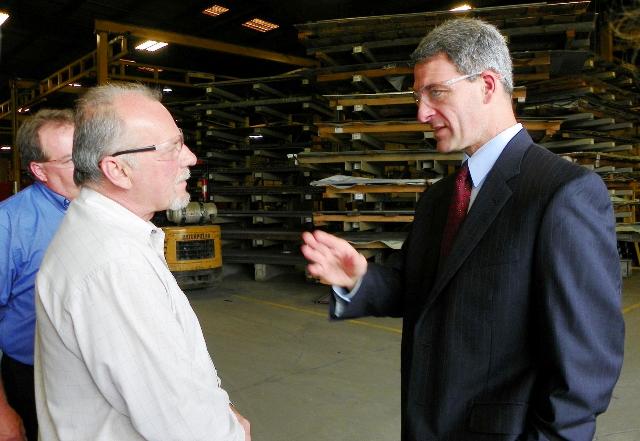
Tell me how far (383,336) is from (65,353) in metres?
4.71

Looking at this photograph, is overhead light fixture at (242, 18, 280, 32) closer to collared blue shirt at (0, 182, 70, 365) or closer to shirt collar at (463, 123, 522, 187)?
collared blue shirt at (0, 182, 70, 365)

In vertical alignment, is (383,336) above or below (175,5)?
below

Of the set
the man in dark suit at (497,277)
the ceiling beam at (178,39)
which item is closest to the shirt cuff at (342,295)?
the man in dark suit at (497,277)

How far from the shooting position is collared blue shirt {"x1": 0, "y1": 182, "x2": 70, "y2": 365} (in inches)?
86.7

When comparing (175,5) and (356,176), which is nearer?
(356,176)

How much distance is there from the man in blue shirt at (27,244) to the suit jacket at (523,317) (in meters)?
1.70

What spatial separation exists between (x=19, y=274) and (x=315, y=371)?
3.04 metres

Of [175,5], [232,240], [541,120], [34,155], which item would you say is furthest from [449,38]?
[175,5]

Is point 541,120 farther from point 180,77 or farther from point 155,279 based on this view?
point 180,77

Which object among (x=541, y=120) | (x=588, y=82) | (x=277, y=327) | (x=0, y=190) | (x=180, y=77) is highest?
(x=180, y=77)

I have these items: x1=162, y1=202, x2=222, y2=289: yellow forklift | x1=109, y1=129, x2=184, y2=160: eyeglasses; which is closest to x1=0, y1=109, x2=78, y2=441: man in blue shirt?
x1=109, y1=129, x2=184, y2=160: eyeglasses

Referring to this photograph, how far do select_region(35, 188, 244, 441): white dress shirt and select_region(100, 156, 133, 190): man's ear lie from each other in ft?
0.31

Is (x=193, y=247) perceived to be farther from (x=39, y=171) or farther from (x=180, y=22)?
(x=180, y=22)

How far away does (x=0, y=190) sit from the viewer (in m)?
17.6
